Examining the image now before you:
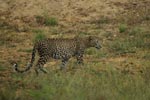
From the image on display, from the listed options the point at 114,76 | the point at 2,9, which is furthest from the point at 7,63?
the point at 2,9

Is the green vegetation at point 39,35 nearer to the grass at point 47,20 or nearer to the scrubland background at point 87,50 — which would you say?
the scrubland background at point 87,50

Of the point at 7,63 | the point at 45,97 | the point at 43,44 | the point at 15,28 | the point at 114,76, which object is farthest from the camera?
the point at 15,28

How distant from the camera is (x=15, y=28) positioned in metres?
21.3

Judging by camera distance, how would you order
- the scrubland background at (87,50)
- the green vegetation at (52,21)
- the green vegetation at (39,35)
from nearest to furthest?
the scrubland background at (87,50) < the green vegetation at (39,35) < the green vegetation at (52,21)

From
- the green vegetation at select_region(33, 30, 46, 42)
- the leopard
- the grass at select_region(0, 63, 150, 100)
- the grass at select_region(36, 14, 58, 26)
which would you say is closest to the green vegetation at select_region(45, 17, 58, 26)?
the grass at select_region(36, 14, 58, 26)

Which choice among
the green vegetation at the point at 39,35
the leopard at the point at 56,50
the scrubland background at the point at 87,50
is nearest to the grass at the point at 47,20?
the scrubland background at the point at 87,50

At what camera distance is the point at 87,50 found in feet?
55.7

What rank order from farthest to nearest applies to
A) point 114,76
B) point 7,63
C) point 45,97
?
point 7,63
point 114,76
point 45,97

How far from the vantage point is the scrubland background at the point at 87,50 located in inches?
396

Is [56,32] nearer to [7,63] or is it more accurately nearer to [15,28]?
[15,28]

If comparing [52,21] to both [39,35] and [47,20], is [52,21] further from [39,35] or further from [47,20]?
[39,35]

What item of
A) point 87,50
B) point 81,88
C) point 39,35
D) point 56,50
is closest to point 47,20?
point 39,35

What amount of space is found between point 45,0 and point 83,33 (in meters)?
4.50

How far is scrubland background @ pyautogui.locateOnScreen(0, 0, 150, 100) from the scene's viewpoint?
1006cm
